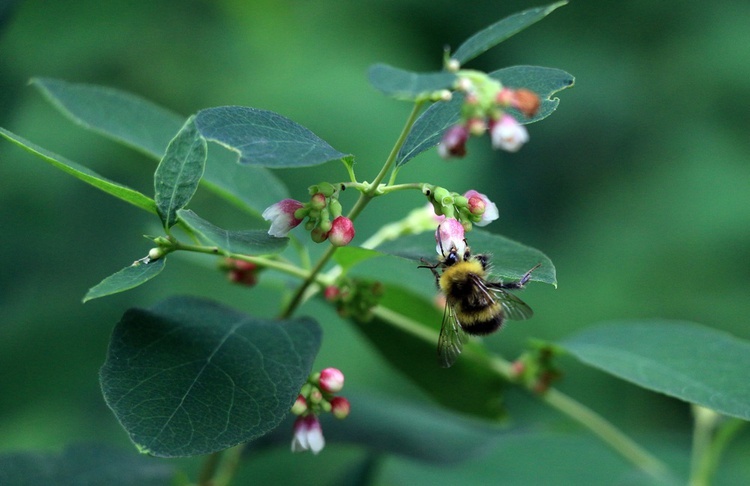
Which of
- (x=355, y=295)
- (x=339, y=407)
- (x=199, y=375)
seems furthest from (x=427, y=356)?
(x=199, y=375)

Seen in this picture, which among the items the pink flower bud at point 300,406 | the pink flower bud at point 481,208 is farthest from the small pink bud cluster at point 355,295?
the pink flower bud at point 481,208

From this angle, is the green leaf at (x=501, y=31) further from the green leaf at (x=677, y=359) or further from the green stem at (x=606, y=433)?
the green stem at (x=606, y=433)

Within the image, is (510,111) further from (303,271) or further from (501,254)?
(303,271)

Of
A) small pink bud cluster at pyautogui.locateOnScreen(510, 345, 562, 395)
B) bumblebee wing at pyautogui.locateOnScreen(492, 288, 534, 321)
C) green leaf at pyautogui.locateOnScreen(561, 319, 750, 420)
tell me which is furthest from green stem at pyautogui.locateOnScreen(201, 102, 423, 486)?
small pink bud cluster at pyautogui.locateOnScreen(510, 345, 562, 395)

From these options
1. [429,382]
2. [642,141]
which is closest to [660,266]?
[642,141]

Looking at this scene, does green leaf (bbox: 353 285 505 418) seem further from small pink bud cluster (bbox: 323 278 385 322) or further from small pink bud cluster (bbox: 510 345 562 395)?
small pink bud cluster (bbox: 323 278 385 322)
